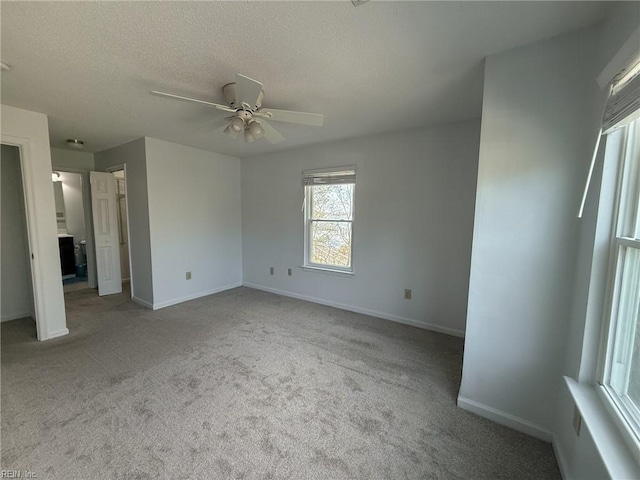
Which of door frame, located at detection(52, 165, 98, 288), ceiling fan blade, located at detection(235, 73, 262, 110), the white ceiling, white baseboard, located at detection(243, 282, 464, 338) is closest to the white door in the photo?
door frame, located at detection(52, 165, 98, 288)

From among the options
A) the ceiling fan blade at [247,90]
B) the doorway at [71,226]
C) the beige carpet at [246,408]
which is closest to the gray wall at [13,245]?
the beige carpet at [246,408]

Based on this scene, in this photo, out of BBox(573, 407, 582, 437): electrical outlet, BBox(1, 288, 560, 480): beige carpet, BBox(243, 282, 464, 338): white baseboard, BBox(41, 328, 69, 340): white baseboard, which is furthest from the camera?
BBox(243, 282, 464, 338): white baseboard

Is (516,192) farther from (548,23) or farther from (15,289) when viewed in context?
(15,289)

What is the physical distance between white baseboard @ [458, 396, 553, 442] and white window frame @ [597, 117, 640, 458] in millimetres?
594

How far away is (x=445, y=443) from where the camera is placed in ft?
5.17

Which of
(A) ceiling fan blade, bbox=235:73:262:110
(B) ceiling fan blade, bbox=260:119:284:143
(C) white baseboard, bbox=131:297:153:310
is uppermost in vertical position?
(A) ceiling fan blade, bbox=235:73:262:110

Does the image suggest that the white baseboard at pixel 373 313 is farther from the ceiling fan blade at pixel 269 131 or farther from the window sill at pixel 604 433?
the ceiling fan blade at pixel 269 131

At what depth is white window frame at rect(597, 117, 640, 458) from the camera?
112 centimetres

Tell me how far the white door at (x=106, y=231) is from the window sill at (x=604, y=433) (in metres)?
5.72

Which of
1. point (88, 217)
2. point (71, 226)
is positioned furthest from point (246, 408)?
point (71, 226)

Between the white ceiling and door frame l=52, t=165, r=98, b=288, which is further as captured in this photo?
door frame l=52, t=165, r=98, b=288

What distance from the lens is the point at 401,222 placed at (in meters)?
3.26

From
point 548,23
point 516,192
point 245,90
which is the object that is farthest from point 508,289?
point 245,90

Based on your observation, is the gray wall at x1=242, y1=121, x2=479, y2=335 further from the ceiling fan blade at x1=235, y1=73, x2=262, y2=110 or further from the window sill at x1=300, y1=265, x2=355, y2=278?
the ceiling fan blade at x1=235, y1=73, x2=262, y2=110
